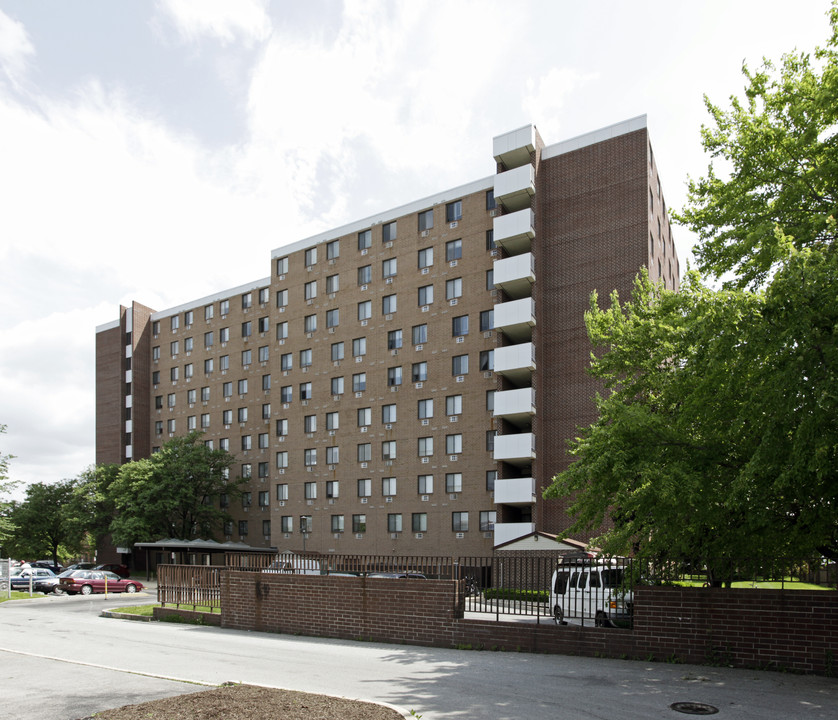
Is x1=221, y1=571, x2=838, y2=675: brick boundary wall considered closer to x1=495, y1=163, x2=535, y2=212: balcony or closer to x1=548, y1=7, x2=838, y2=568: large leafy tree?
x1=548, y1=7, x2=838, y2=568: large leafy tree

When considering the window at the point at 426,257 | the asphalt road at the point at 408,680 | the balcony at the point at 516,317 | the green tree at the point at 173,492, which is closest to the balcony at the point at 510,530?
the balcony at the point at 516,317

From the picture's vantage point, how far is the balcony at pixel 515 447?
4094 cm

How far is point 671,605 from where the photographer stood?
14078 millimetres

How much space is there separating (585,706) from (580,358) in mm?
32496

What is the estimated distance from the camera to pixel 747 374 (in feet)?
37.0

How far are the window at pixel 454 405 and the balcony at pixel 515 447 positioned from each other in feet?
15.9

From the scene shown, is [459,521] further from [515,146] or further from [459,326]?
[515,146]

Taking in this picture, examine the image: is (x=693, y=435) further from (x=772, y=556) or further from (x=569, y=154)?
(x=569, y=154)

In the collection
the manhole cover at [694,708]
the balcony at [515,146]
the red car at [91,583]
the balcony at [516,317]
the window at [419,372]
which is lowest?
the red car at [91,583]

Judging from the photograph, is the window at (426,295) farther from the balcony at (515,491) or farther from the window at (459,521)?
the window at (459,521)

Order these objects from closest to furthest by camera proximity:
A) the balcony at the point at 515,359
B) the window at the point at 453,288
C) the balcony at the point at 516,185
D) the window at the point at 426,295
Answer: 1. the balcony at the point at 515,359
2. the balcony at the point at 516,185
3. the window at the point at 453,288
4. the window at the point at 426,295

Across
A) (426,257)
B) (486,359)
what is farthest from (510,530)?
(426,257)

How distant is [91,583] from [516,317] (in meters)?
29.3

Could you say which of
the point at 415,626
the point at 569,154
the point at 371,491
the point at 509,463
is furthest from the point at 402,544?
the point at 415,626
